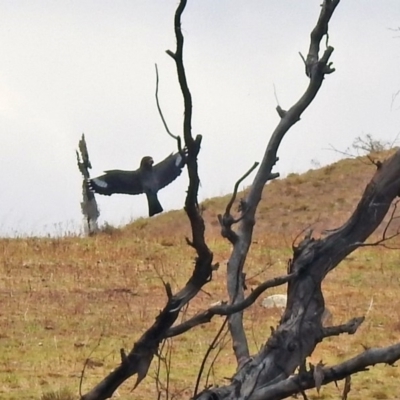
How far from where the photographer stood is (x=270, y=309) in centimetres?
1027

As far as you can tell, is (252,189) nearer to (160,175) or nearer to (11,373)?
(11,373)

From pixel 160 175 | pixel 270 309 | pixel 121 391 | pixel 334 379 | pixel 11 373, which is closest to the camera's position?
pixel 334 379

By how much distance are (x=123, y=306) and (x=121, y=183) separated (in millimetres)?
1761

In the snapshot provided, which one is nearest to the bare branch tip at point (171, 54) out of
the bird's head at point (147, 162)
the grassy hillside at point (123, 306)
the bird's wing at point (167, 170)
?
the grassy hillside at point (123, 306)

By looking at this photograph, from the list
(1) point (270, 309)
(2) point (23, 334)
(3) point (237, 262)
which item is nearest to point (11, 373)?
(2) point (23, 334)

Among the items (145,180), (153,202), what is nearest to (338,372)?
(153,202)

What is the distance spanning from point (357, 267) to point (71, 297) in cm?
442

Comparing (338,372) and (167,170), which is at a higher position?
(167,170)

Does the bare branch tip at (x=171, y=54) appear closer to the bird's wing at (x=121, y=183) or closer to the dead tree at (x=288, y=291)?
the dead tree at (x=288, y=291)

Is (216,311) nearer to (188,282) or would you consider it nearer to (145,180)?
(188,282)

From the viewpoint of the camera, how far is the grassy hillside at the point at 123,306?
23.9 feet

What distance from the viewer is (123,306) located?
10.9 m

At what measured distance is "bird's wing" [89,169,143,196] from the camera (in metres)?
9.66

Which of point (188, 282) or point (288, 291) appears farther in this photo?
point (288, 291)
